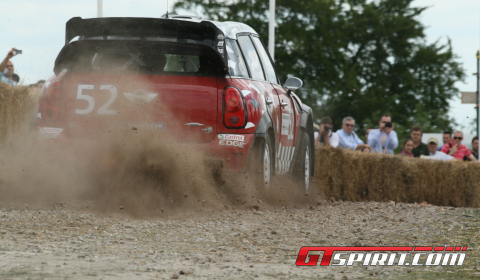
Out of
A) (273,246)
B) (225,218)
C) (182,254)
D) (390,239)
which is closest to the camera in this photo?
(182,254)

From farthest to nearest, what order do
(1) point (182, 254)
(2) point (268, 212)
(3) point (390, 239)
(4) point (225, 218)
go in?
(2) point (268, 212) < (4) point (225, 218) < (3) point (390, 239) < (1) point (182, 254)

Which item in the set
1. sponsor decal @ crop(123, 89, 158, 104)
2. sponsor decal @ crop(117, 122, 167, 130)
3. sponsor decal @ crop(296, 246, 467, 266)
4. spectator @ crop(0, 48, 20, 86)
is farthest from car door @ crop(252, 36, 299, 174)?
spectator @ crop(0, 48, 20, 86)

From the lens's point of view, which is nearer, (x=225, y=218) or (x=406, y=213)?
(x=225, y=218)

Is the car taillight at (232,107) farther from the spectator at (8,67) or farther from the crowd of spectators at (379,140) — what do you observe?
the crowd of spectators at (379,140)

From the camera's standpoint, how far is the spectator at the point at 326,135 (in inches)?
568

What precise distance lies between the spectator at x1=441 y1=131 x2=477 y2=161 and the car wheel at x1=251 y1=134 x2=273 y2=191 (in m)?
9.66

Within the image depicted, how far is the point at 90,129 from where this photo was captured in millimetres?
7254

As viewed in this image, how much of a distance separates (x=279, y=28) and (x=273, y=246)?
37.4m

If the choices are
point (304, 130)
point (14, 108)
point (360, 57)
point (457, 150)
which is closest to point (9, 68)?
point (14, 108)

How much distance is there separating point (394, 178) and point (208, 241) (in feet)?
28.5

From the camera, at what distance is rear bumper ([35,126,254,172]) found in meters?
7.19

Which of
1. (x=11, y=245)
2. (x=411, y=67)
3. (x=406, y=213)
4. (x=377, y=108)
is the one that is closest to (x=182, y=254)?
(x=11, y=245)

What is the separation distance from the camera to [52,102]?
7387 mm

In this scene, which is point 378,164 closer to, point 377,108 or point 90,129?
point 90,129
